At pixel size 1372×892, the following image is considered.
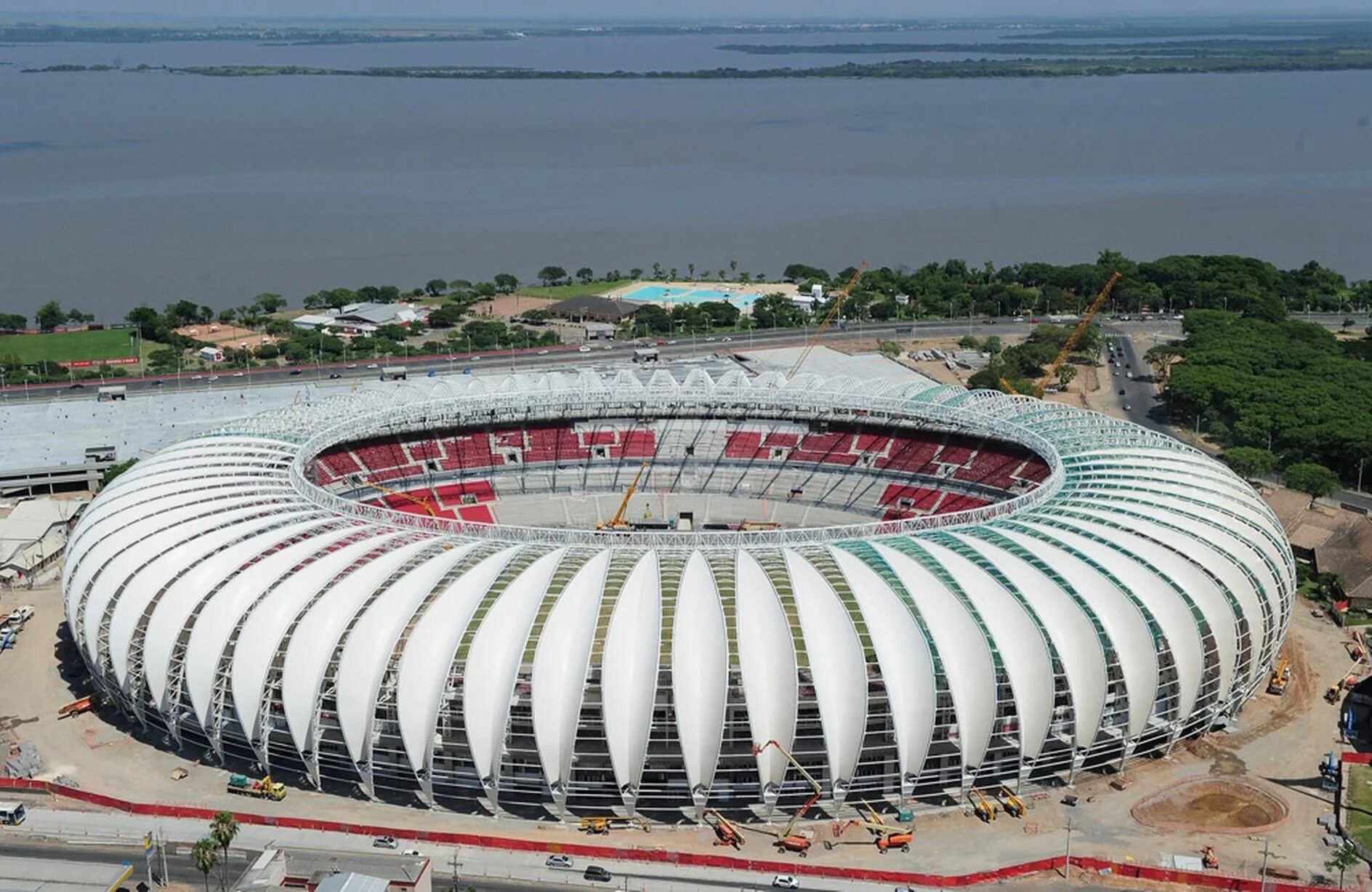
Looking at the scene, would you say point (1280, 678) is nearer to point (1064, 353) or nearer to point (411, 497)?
point (411, 497)

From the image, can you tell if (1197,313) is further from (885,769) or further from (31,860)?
(31,860)

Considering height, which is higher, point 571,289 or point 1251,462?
point 571,289

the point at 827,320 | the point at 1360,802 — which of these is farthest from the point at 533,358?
the point at 1360,802

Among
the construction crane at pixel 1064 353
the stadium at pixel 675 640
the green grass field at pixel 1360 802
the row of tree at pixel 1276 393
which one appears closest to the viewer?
the stadium at pixel 675 640

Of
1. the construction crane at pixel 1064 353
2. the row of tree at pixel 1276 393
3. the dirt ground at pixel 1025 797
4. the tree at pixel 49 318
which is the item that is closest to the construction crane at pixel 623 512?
the dirt ground at pixel 1025 797

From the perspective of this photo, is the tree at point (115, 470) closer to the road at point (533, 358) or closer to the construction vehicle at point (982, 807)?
the road at point (533, 358)

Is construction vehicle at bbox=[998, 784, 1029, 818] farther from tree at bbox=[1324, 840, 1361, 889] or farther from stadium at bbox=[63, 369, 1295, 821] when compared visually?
tree at bbox=[1324, 840, 1361, 889]

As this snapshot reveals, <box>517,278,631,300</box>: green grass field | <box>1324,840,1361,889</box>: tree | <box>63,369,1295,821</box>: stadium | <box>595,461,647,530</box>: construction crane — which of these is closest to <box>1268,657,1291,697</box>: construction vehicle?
<box>63,369,1295,821</box>: stadium
